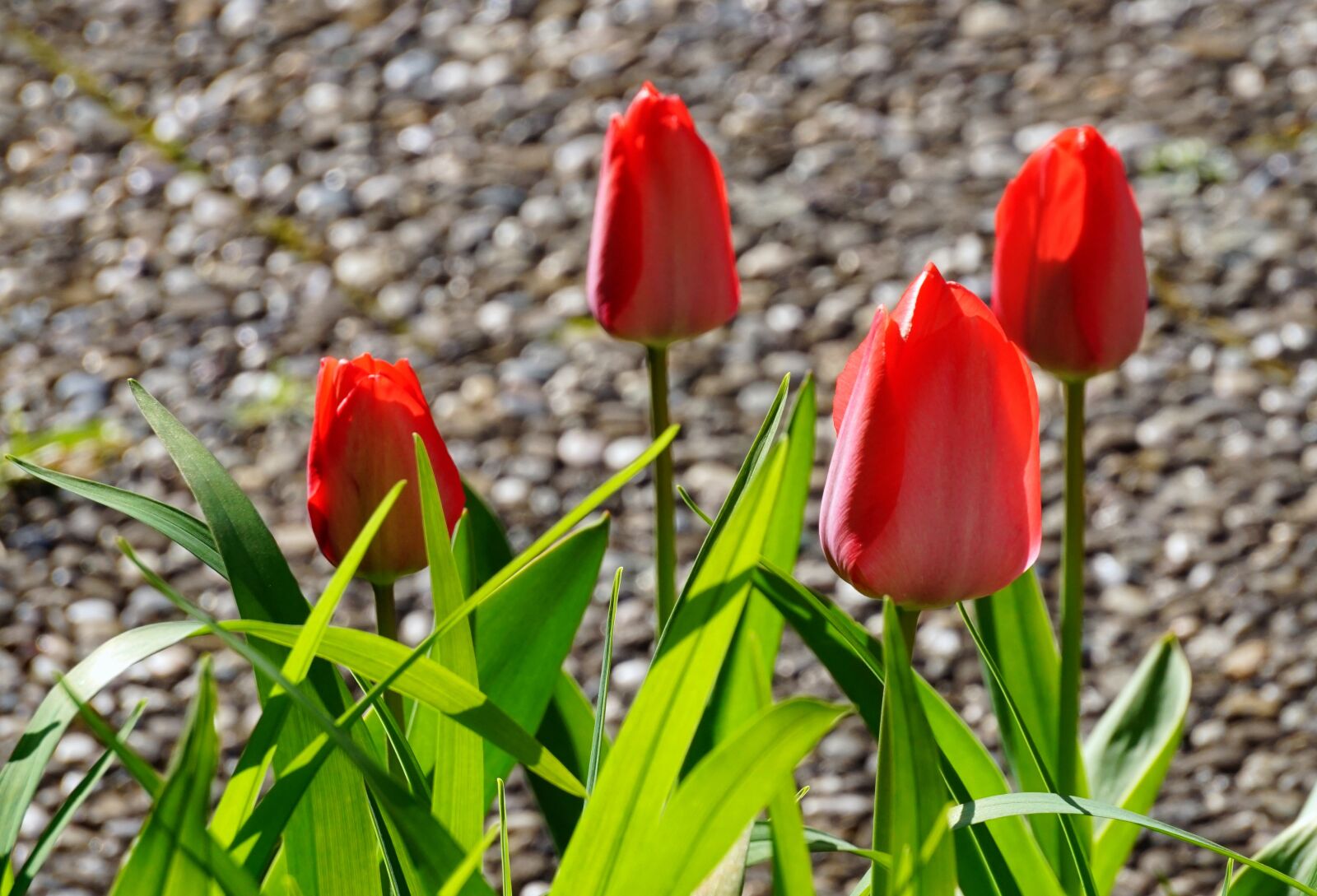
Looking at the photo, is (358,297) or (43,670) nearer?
(43,670)

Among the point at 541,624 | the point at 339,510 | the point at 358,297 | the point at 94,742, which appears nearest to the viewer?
the point at 339,510

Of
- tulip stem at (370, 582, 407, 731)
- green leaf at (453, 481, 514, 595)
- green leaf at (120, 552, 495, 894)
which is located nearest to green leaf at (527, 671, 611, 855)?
green leaf at (453, 481, 514, 595)

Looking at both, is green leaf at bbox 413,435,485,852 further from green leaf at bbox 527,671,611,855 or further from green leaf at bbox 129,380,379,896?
green leaf at bbox 527,671,611,855

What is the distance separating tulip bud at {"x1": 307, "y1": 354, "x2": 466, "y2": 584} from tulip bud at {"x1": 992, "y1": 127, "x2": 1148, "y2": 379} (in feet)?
1.12

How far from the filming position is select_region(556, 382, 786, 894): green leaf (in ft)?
1.90

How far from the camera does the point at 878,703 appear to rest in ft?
2.52

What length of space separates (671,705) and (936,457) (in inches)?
6.5

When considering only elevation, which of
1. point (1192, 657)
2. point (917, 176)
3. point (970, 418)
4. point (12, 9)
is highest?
point (970, 418)

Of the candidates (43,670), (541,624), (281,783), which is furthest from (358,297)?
(281,783)

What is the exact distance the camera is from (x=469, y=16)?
10.3 feet

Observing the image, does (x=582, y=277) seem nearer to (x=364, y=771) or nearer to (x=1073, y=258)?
(x=1073, y=258)

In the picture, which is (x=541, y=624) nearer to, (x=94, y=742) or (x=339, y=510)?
(x=339, y=510)

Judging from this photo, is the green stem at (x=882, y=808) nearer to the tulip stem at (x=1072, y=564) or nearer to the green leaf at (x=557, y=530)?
the green leaf at (x=557, y=530)

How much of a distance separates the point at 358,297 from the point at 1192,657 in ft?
4.46
